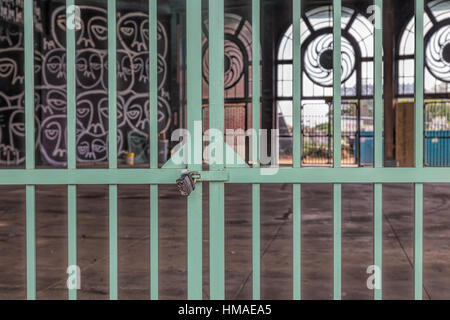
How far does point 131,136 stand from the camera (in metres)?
18.8

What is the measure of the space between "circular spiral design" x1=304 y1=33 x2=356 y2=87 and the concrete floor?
28.3ft

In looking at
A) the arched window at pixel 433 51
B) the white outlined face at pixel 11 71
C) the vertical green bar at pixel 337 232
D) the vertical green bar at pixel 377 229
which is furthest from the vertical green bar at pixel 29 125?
the arched window at pixel 433 51

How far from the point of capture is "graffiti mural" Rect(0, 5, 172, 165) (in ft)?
53.3

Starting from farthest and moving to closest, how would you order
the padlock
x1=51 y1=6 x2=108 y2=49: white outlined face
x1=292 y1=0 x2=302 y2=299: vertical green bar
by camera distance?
x1=51 y1=6 x2=108 y2=49: white outlined face, x1=292 y1=0 x2=302 y2=299: vertical green bar, the padlock

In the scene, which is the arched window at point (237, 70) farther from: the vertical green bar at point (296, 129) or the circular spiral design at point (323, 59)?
the vertical green bar at point (296, 129)

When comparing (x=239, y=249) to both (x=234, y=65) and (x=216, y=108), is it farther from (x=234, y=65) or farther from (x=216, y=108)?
(x=234, y=65)

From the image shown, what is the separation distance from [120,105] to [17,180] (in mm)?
16593

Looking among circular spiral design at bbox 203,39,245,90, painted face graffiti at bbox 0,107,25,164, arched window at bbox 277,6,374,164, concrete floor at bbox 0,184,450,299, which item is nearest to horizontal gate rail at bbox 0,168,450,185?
concrete floor at bbox 0,184,450,299

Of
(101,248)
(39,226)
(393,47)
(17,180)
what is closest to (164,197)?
(39,226)

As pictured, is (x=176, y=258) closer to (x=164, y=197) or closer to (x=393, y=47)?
(x=164, y=197)

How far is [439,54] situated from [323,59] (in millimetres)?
3439

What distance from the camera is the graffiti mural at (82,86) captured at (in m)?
16.2

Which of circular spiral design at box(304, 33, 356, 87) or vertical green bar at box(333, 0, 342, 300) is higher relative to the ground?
circular spiral design at box(304, 33, 356, 87)

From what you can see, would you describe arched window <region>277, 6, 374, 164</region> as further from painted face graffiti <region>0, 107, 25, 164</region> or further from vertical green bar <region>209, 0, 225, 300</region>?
vertical green bar <region>209, 0, 225, 300</region>
